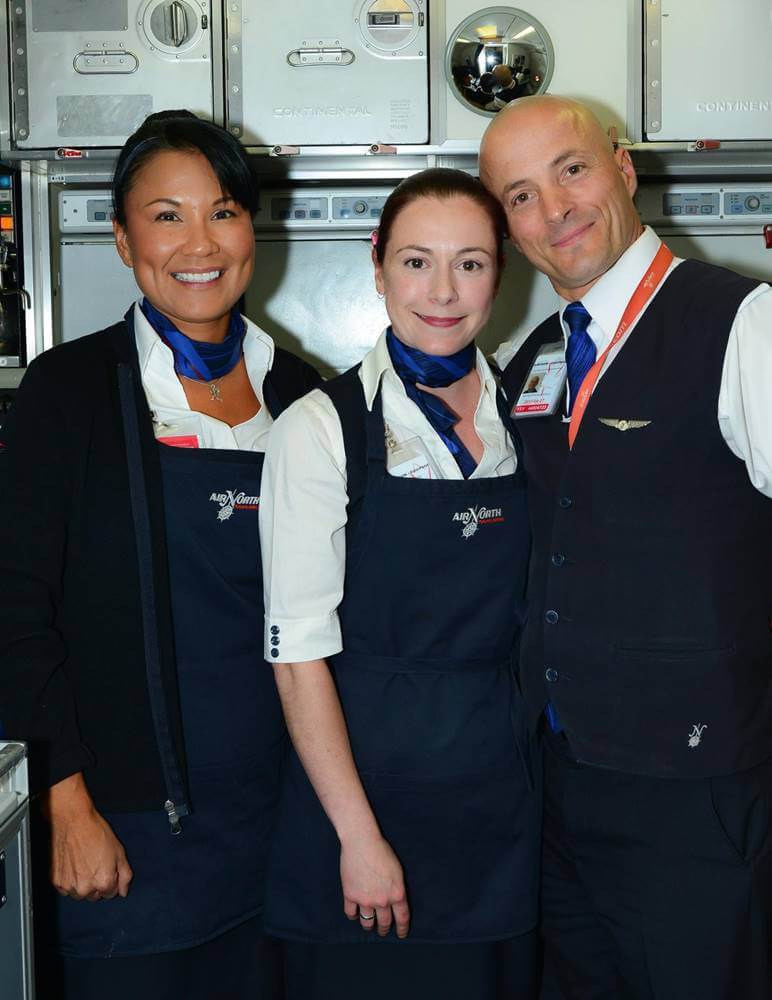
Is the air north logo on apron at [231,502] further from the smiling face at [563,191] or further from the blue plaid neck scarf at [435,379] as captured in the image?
the smiling face at [563,191]

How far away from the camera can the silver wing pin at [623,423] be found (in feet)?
5.14

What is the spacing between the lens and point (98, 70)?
297 centimetres

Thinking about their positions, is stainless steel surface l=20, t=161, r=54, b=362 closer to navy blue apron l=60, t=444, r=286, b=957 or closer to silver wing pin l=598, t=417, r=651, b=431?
navy blue apron l=60, t=444, r=286, b=957

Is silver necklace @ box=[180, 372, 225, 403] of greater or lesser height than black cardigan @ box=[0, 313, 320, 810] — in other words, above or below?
above

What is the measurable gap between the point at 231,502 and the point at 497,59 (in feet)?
5.87

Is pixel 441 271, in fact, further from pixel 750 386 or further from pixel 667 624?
pixel 667 624

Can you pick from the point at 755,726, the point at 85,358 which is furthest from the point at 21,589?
the point at 755,726

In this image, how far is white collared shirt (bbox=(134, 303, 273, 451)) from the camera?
1846 millimetres

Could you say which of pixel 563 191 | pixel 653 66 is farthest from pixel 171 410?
pixel 653 66

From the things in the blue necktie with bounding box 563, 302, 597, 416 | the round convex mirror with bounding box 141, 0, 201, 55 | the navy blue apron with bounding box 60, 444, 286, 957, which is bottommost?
the navy blue apron with bounding box 60, 444, 286, 957

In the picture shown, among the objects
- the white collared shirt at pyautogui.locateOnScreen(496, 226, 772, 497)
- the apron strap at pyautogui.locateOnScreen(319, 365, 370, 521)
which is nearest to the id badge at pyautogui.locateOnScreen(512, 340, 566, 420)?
the white collared shirt at pyautogui.locateOnScreen(496, 226, 772, 497)

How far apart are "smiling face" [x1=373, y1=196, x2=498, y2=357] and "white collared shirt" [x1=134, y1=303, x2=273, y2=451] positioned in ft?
1.20

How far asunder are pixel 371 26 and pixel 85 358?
1.66 m

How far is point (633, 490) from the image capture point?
1.56 m
